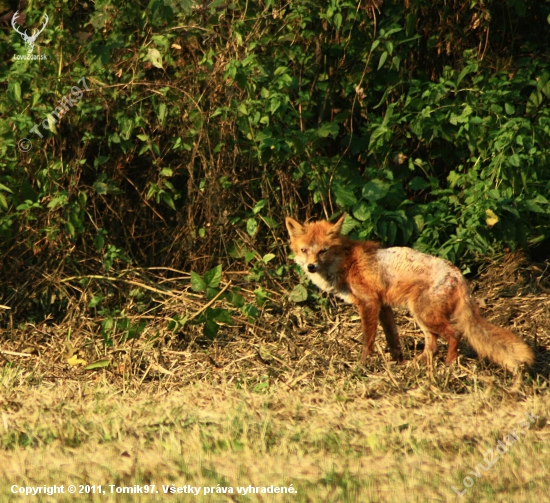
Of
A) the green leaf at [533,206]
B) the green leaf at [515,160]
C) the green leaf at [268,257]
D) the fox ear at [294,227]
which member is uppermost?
the green leaf at [515,160]

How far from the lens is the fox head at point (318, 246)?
254 inches

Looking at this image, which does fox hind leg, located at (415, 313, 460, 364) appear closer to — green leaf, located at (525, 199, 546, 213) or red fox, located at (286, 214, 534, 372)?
red fox, located at (286, 214, 534, 372)

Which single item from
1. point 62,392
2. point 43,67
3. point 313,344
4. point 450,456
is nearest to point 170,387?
point 62,392

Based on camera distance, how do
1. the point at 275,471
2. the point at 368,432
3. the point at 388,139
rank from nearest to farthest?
the point at 275,471
the point at 368,432
the point at 388,139

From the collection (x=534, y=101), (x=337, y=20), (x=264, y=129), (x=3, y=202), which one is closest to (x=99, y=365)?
(x=3, y=202)

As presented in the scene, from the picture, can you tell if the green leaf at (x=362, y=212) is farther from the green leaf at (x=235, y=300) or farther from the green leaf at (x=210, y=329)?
the green leaf at (x=210, y=329)

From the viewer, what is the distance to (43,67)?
7344 mm

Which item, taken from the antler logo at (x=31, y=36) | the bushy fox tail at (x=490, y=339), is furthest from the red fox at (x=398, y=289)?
the antler logo at (x=31, y=36)

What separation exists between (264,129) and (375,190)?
1084 millimetres

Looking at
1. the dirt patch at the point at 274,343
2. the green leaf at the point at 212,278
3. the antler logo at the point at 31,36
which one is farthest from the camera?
the antler logo at the point at 31,36

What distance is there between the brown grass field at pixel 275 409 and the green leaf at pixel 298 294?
0.14 metres

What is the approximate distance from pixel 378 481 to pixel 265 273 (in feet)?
12.0

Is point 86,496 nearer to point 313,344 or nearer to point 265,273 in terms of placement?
point 313,344

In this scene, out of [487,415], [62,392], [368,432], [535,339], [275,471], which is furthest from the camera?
[535,339]
